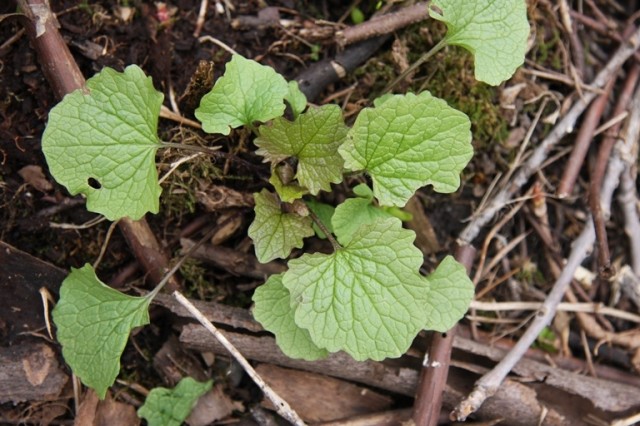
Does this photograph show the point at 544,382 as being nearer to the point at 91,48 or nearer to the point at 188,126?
the point at 188,126

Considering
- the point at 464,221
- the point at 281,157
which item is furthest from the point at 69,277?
the point at 464,221

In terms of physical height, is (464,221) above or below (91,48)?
below

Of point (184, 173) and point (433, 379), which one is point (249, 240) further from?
point (433, 379)

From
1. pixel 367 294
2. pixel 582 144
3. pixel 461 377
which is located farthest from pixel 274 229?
pixel 582 144

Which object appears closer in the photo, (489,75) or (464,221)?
(489,75)

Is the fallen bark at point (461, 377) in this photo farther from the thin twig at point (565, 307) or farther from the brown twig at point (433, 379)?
the thin twig at point (565, 307)

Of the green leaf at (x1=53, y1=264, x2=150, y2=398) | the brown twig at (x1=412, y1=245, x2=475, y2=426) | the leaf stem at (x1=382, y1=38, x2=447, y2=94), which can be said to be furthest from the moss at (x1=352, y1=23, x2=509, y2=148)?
the green leaf at (x1=53, y1=264, x2=150, y2=398)

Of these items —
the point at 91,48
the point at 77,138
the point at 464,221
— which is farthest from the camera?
the point at 464,221
